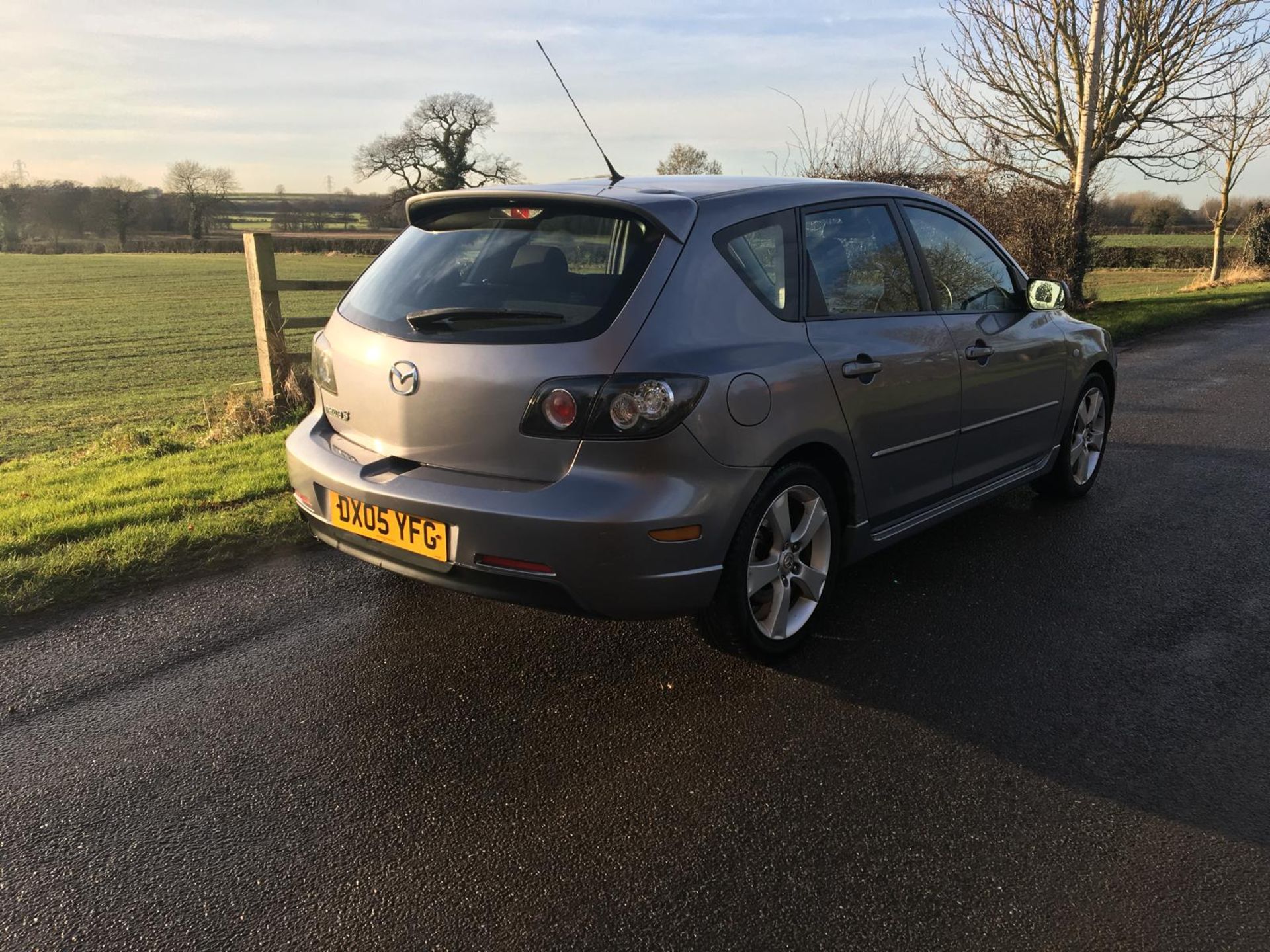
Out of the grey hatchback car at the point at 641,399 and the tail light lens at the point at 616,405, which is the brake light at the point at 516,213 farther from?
the tail light lens at the point at 616,405

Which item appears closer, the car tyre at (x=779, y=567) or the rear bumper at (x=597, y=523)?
the rear bumper at (x=597, y=523)

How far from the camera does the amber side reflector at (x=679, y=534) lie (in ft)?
9.51

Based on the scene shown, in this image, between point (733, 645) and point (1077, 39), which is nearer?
point (733, 645)

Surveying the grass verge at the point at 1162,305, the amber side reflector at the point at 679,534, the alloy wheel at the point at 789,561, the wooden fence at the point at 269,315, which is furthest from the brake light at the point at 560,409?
the grass verge at the point at 1162,305

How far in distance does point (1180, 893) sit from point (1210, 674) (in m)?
1.37

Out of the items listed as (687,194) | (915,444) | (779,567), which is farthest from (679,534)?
(915,444)

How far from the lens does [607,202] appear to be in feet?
10.5

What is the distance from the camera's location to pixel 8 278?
42969 mm

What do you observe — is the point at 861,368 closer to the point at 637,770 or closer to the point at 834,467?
the point at 834,467

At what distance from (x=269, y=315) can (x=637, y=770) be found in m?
6.67

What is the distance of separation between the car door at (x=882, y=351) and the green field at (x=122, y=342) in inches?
318

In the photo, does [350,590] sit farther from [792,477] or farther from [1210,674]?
[1210,674]

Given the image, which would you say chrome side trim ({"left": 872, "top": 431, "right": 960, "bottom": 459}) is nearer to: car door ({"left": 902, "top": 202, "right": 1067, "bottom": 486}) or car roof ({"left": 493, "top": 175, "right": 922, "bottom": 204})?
car door ({"left": 902, "top": 202, "right": 1067, "bottom": 486})

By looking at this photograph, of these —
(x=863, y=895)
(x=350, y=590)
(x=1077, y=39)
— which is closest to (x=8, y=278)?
(x=1077, y=39)
